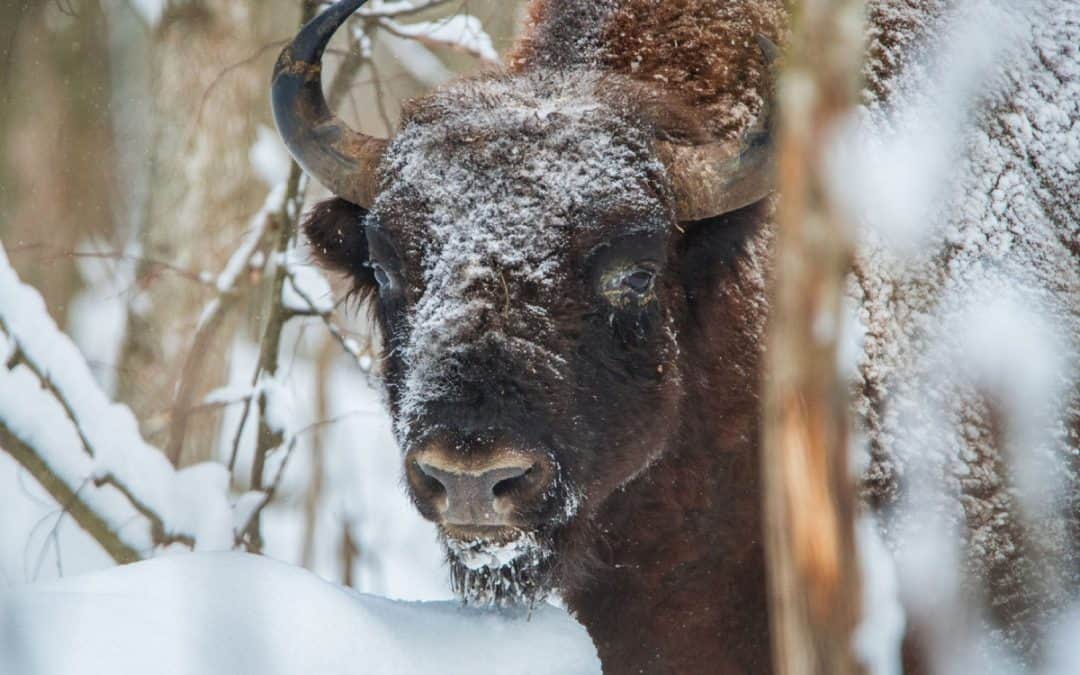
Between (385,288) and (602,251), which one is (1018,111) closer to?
(602,251)

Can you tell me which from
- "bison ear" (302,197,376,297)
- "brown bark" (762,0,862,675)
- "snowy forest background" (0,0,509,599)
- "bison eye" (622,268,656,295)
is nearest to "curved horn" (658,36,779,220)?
"bison eye" (622,268,656,295)

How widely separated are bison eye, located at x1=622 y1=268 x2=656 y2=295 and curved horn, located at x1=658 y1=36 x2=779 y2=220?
236mm

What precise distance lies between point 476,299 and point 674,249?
0.76m

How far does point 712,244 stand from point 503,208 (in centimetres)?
76

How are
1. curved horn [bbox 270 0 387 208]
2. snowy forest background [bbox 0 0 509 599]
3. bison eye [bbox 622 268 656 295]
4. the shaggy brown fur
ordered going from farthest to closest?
snowy forest background [bbox 0 0 509 599] < the shaggy brown fur < curved horn [bbox 270 0 387 208] < bison eye [bbox 622 268 656 295]

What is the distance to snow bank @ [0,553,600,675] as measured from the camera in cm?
258

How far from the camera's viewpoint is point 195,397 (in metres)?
6.80

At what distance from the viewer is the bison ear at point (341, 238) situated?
4.13 m

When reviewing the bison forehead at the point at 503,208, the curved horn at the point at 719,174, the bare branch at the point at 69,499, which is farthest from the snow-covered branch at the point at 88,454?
the curved horn at the point at 719,174

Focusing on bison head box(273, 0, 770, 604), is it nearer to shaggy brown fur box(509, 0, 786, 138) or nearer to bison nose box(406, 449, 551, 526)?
bison nose box(406, 449, 551, 526)

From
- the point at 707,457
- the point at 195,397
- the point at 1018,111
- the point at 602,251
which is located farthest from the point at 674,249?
the point at 195,397

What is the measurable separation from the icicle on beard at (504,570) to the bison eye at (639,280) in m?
0.77

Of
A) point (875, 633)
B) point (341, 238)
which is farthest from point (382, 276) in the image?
point (875, 633)

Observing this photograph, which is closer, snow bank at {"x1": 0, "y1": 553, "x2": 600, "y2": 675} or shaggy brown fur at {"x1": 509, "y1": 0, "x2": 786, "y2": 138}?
snow bank at {"x1": 0, "y1": 553, "x2": 600, "y2": 675}
